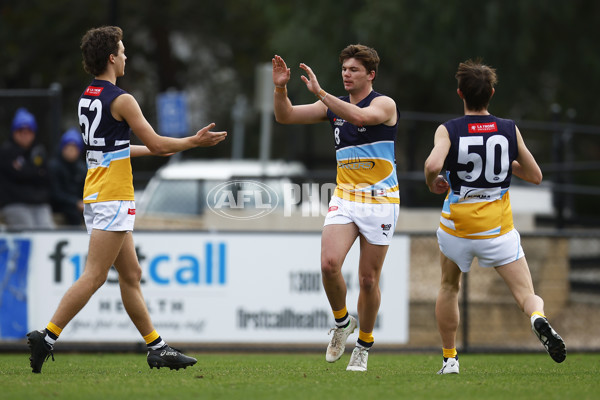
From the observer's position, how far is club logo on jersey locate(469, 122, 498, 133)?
6.89 metres

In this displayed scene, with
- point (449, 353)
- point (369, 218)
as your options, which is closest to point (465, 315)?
point (449, 353)

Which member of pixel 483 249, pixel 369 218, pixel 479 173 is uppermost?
pixel 479 173

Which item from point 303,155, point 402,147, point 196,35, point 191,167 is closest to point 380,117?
point 191,167

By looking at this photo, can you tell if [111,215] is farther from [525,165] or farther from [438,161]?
[525,165]

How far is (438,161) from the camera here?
263 inches

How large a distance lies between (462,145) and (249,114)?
89.1 feet

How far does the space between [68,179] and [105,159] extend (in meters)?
6.42

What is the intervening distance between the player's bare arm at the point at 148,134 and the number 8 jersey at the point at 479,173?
163 cm

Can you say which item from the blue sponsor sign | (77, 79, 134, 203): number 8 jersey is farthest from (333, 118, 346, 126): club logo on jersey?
the blue sponsor sign

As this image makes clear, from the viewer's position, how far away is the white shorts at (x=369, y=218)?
A: 24.1ft

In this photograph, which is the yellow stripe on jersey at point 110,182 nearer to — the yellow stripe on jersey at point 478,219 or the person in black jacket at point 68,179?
the yellow stripe on jersey at point 478,219

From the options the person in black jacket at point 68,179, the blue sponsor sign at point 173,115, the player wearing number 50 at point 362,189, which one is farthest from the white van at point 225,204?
the player wearing number 50 at point 362,189

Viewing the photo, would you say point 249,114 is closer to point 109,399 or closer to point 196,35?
point 196,35

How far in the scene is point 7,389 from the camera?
20.2 ft
